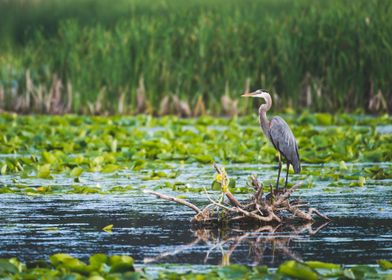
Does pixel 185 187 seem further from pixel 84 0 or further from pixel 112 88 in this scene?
pixel 84 0

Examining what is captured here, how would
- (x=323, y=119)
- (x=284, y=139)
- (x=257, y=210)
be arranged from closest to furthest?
(x=257, y=210), (x=284, y=139), (x=323, y=119)

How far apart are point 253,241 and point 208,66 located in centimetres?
1216

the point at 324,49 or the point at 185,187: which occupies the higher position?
the point at 324,49

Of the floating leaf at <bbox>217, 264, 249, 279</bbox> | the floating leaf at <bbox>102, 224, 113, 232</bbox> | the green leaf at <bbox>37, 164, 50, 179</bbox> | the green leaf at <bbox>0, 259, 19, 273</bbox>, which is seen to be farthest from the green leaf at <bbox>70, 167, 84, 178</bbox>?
the floating leaf at <bbox>217, 264, 249, 279</bbox>

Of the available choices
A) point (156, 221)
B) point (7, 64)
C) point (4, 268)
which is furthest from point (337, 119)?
point (4, 268)

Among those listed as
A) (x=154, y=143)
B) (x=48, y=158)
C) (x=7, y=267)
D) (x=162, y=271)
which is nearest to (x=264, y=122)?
(x=48, y=158)

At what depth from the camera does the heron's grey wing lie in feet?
34.6

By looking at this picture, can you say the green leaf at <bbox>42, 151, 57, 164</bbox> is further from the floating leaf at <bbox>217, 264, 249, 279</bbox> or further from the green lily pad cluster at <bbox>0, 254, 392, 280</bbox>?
the floating leaf at <bbox>217, 264, 249, 279</bbox>

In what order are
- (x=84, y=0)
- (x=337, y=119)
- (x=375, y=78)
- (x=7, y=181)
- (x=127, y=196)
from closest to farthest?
1. (x=127, y=196)
2. (x=7, y=181)
3. (x=337, y=119)
4. (x=375, y=78)
5. (x=84, y=0)

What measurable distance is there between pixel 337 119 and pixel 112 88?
4.35m

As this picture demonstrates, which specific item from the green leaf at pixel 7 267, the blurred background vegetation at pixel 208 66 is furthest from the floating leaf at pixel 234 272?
the blurred background vegetation at pixel 208 66

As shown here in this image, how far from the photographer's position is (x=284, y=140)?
34.7 feet

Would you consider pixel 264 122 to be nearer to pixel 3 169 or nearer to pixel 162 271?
pixel 3 169

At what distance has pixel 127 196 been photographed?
442 inches
